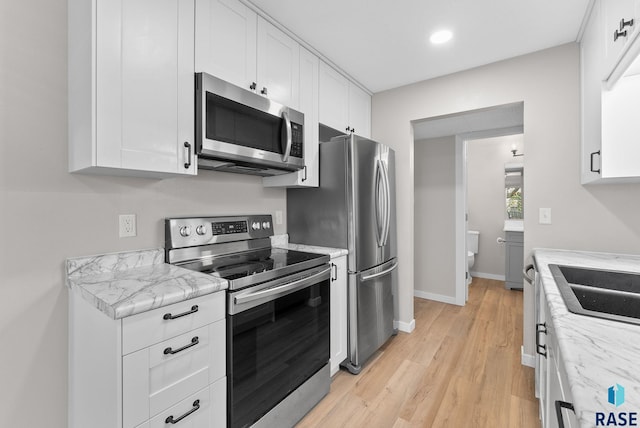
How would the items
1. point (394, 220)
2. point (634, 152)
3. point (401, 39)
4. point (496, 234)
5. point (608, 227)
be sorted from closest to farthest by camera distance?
point (634, 152)
point (608, 227)
point (401, 39)
point (394, 220)
point (496, 234)

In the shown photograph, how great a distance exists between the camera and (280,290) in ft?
5.16

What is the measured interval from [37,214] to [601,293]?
2.40 m

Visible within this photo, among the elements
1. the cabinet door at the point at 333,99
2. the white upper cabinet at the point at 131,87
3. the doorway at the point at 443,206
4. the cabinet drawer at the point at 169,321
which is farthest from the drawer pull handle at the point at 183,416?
the doorway at the point at 443,206

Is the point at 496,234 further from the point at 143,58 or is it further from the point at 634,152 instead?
the point at 143,58

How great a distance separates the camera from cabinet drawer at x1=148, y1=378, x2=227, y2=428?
1112 millimetres

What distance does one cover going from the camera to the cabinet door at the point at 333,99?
96.4 inches

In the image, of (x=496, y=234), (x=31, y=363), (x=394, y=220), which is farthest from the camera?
(x=496, y=234)

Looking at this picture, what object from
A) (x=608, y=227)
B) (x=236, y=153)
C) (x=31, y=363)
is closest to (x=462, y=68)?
(x=608, y=227)

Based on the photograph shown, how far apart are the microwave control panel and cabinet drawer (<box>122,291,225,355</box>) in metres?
1.13

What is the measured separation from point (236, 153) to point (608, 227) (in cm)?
252

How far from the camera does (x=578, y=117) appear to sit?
2146 millimetres

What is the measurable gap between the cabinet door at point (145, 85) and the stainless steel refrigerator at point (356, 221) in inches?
42.6

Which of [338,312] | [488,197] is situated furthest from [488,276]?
[338,312]

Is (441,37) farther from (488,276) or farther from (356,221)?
(488,276)
